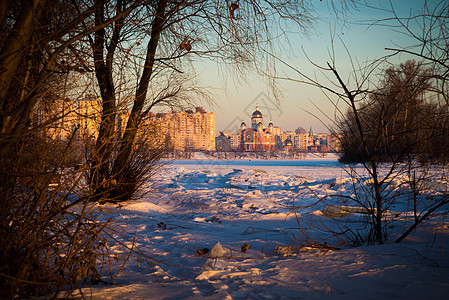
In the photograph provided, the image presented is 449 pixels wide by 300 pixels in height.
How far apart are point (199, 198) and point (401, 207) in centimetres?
365

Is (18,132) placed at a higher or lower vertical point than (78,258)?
higher

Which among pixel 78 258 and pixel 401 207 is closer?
pixel 78 258

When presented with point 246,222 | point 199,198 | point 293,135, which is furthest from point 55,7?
point 293,135

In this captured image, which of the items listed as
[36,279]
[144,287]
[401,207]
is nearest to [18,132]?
[36,279]

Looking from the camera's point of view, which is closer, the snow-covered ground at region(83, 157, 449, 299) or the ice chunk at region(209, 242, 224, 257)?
the snow-covered ground at region(83, 157, 449, 299)

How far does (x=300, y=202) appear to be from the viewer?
589 centimetres

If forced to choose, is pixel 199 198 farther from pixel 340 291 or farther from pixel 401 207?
pixel 340 291

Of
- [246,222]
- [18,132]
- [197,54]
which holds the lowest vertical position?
[246,222]

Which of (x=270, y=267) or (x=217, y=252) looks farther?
(x=217, y=252)

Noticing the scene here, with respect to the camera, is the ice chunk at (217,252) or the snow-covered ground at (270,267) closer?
the snow-covered ground at (270,267)

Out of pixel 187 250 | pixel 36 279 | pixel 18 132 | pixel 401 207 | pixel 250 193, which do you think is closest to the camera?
pixel 18 132

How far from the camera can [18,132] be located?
1.52m

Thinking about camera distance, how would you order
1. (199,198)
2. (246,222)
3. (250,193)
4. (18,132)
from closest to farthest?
(18,132), (246,222), (199,198), (250,193)

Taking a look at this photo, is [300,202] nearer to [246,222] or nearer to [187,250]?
[246,222]
